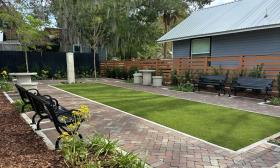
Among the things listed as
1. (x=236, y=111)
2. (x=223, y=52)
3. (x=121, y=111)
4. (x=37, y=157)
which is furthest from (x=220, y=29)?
(x=37, y=157)

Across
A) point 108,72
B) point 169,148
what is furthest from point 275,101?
point 108,72

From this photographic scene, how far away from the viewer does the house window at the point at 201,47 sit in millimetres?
15602

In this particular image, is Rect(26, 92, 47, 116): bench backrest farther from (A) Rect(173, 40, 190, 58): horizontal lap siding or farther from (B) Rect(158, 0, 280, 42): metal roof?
(A) Rect(173, 40, 190, 58): horizontal lap siding

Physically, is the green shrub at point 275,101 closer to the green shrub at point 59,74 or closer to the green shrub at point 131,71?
the green shrub at point 131,71

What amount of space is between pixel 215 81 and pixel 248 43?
11.0 ft

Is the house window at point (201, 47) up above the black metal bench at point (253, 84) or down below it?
above

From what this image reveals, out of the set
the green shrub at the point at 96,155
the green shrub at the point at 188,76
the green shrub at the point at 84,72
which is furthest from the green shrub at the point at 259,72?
the green shrub at the point at 84,72

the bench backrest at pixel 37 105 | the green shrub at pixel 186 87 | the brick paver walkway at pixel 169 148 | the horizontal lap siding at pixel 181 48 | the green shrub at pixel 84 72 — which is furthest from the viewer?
the green shrub at pixel 84 72

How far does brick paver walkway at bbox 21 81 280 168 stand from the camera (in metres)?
4.18

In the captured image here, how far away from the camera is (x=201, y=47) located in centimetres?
1595

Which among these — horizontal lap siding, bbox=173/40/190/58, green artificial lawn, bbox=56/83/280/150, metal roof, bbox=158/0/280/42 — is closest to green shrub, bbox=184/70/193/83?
metal roof, bbox=158/0/280/42

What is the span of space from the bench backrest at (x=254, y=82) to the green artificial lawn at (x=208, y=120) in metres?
2.35

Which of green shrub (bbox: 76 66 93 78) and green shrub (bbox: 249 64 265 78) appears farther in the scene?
green shrub (bbox: 76 66 93 78)

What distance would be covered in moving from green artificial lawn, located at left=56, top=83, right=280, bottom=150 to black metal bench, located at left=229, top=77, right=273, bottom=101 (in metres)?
2.30
